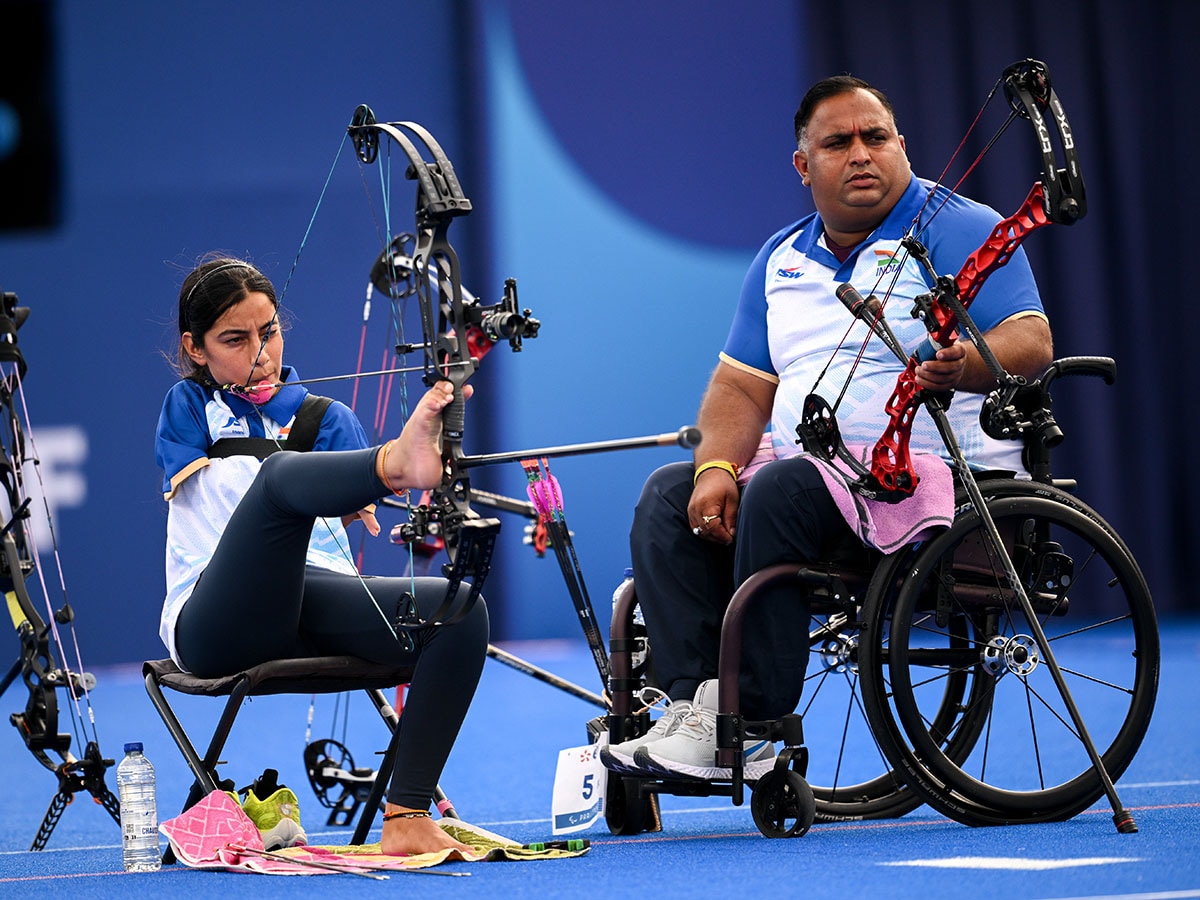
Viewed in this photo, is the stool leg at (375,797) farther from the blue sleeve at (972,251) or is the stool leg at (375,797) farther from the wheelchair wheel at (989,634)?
the blue sleeve at (972,251)

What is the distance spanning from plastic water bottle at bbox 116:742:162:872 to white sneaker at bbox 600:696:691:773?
63cm

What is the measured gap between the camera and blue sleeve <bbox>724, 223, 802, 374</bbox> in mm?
2635

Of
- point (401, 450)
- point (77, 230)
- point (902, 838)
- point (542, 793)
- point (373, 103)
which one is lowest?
point (542, 793)

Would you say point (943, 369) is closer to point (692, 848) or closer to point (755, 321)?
point (755, 321)

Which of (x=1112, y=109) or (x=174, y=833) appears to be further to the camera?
(x=1112, y=109)

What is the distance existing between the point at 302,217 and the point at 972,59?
2.94 metres

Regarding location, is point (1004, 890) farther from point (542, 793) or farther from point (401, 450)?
point (542, 793)

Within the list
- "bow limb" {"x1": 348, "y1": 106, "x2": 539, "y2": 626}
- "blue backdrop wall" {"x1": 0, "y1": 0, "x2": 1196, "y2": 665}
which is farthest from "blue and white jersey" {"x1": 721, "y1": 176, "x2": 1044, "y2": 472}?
"blue backdrop wall" {"x1": 0, "y1": 0, "x2": 1196, "y2": 665}

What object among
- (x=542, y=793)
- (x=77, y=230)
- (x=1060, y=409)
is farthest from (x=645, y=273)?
(x=542, y=793)

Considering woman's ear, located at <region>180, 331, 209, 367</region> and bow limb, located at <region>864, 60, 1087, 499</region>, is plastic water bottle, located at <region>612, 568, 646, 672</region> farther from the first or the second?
woman's ear, located at <region>180, 331, 209, 367</region>

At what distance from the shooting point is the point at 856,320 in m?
2.41

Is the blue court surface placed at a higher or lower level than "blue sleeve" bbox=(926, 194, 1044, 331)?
lower

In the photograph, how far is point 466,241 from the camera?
6926mm

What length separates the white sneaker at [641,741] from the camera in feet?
7.37
